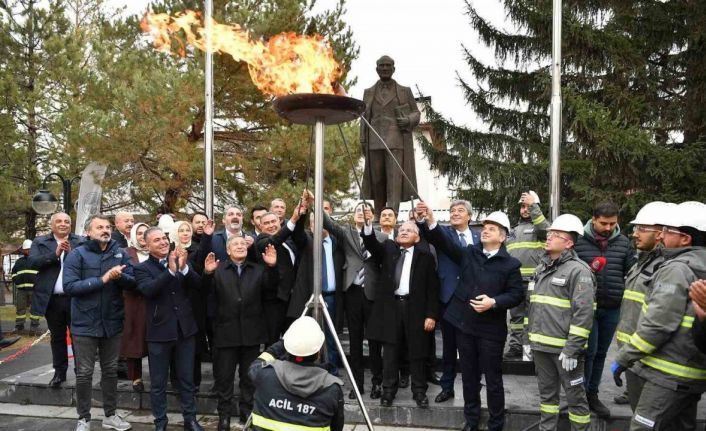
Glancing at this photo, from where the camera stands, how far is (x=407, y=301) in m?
5.95

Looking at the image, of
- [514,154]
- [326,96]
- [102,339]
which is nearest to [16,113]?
[514,154]

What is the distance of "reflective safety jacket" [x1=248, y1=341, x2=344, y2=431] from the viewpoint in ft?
11.0

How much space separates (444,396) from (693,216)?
3046 millimetres

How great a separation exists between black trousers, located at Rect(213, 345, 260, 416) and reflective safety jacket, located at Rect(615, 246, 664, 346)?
3348 millimetres

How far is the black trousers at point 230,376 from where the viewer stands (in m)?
5.60

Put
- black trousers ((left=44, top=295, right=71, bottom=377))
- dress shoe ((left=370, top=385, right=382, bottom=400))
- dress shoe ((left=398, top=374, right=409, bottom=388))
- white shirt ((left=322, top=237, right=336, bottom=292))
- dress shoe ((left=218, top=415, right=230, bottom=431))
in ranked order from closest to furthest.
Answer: dress shoe ((left=218, top=415, right=230, bottom=431)), dress shoe ((left=370, top=385, right=382, bottom=400)), white shirt ((left=322, top=237, right=336, bottom=292)), dress shoe ((left=398, top=374, right=409, bottom=388)), black trousers ((left=44, top=295, right=71, bottom=377))

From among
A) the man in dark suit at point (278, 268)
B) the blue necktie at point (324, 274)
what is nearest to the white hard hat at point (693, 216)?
the man in dark suit at point (278, 268)

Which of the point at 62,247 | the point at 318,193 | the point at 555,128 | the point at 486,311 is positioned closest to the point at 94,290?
the point at 62,247

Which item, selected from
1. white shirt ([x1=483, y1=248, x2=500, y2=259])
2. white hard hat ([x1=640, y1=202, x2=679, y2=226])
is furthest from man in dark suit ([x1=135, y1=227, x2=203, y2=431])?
white hard hat ([x1=640, y1=202, x2=679, y2=226])

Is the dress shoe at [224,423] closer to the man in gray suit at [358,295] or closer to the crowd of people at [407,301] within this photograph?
the crowd of people at [407,301]

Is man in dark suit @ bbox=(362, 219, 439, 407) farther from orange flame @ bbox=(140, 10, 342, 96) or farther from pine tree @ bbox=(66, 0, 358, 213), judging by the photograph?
pine tree @ bbox=(66, 0, 358, 213)

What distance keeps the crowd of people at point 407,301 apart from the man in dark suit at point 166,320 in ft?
0.04

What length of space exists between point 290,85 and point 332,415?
277 centimetres

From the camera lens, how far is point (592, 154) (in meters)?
12.7
